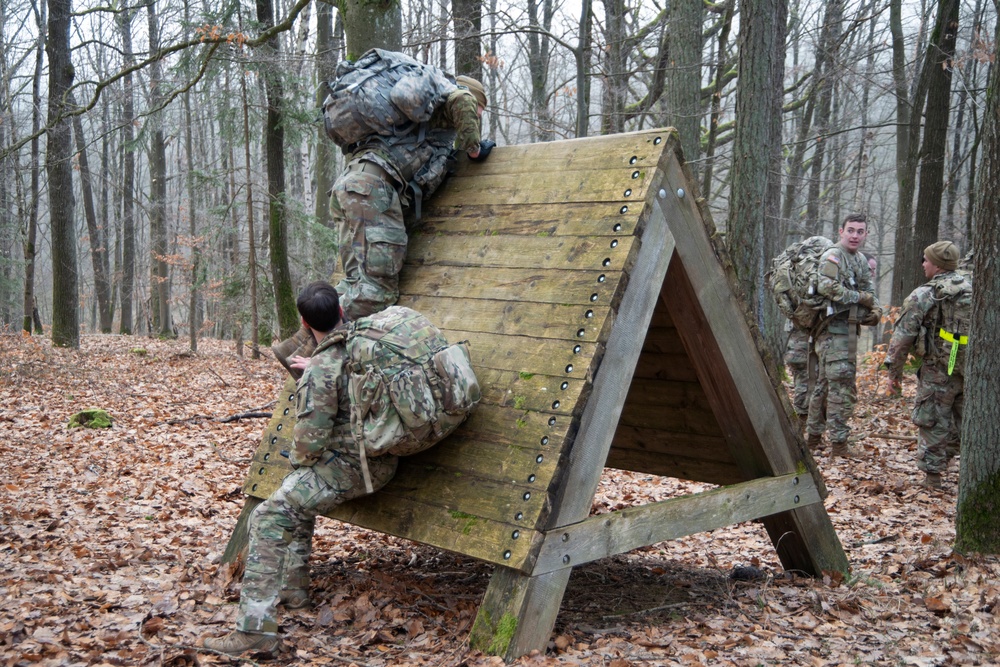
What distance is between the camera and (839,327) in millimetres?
9219

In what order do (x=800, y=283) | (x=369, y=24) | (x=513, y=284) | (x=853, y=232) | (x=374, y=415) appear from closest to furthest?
1. (x=374, y=415)
2. (x=513, y=284)
3. (x=369, y=24)
4. (x=853, y=232)
5. (x=800, y=283)

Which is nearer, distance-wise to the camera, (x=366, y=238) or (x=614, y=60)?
(x=366, y=238)

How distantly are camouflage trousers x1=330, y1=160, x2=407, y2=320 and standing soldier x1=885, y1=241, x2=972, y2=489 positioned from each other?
5811 millimetres

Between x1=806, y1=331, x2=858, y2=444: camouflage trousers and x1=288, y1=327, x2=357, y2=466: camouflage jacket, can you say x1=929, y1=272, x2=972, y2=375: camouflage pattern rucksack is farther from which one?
x1=288, y1=327, x2=357, y2=466: camouflage jacket

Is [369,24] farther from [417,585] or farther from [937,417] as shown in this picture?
[937,417]

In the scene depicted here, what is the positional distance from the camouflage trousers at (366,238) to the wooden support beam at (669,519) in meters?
1.90

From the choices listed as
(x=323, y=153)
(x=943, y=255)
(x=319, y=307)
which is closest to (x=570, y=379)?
(x=319, y=307)

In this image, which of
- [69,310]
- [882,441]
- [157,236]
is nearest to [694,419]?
[882,441]

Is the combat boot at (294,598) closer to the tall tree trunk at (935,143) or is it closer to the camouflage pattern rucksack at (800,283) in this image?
the camouflage pattern rucksack at (800,283)

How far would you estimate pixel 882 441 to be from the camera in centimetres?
983

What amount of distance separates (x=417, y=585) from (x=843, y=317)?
6342mm

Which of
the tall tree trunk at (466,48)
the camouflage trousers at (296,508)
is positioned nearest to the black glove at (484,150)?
the camouflage trousers at (296,508)

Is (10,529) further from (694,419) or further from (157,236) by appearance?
(157,236)

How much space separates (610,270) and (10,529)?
466 cm
